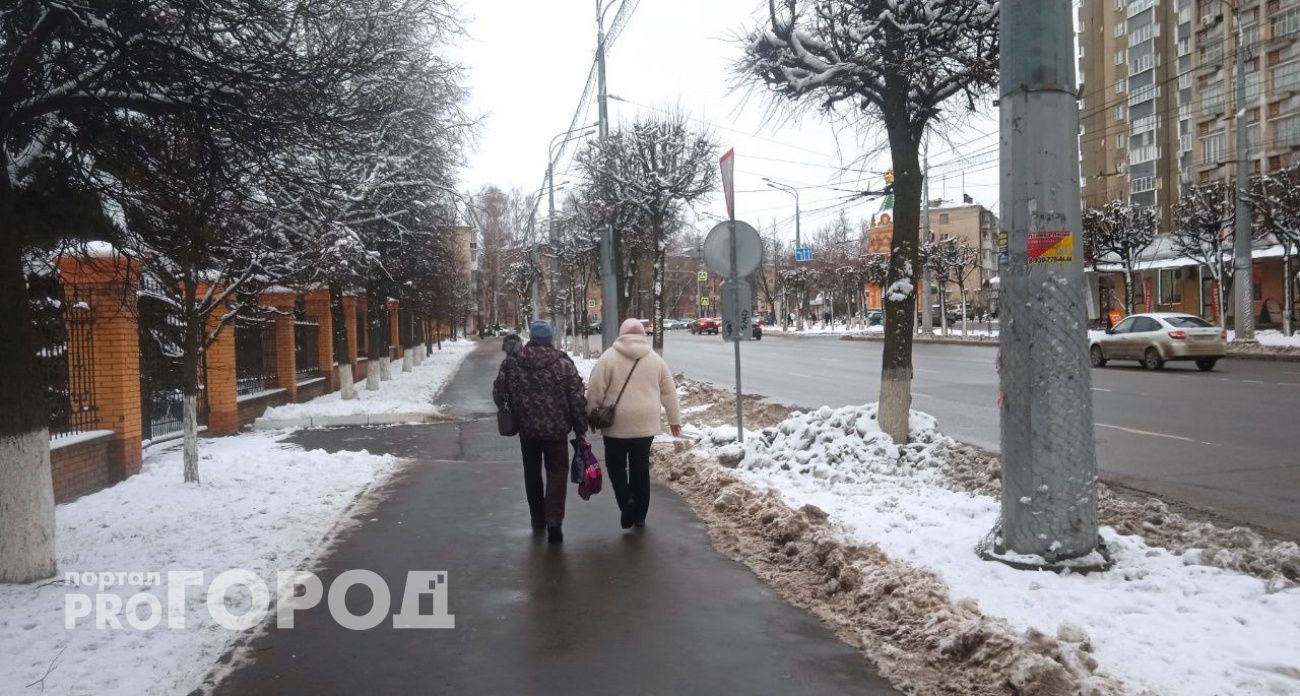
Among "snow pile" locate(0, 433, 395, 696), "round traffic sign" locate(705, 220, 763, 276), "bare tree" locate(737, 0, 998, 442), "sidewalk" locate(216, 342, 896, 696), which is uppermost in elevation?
"bare tree" locate(737, 0, 998, 442)

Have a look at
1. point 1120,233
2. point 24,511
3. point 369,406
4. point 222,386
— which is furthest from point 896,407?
point 1120,233

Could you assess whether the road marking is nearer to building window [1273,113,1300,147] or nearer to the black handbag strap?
the black handbag strap

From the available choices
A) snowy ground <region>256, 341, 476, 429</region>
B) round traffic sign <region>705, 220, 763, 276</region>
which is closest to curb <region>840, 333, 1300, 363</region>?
snowy ground <region>256, 341, 476, 429</region>

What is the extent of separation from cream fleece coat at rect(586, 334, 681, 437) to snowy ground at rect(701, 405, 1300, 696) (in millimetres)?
1440

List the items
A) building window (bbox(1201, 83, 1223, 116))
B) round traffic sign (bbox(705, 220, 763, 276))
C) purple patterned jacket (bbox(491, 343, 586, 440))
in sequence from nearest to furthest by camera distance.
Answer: purple patterned jacket (bbox(491, 343, 586, 440)), round traffic sign (bbox(705, 220, 763, 276)), building window (bbox(1201, 83, 1223, 116))

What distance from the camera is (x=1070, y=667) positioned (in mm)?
3857

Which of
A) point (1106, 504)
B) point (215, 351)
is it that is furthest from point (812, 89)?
point (215, 351)

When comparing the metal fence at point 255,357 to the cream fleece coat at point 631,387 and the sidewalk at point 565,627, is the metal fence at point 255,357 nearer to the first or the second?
the sidewalk at point 565,627

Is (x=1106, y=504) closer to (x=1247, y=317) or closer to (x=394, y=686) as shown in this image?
(x=394, y=686)

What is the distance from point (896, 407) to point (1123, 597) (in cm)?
492

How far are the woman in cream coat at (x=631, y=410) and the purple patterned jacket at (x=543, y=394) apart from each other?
0.32 meters

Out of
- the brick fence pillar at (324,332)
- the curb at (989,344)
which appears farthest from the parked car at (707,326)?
the brick fence pillar at (324,332)

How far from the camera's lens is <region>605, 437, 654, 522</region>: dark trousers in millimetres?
7234

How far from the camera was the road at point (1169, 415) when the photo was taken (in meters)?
8.59
